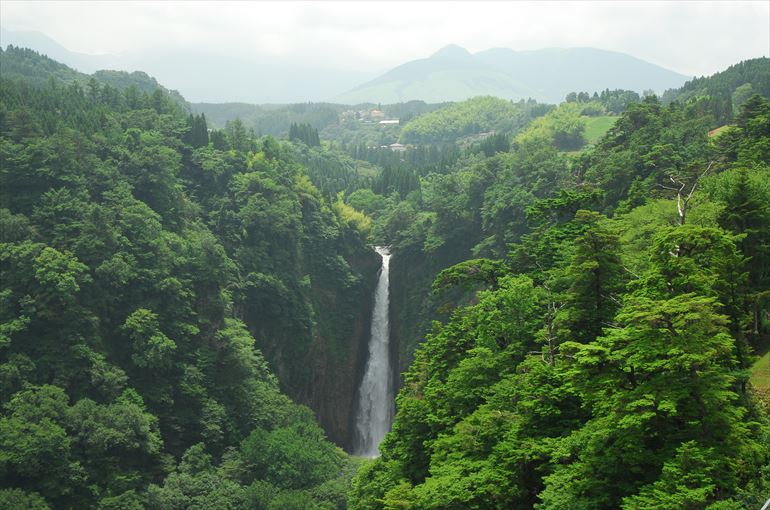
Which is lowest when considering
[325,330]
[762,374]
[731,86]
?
[325,330]

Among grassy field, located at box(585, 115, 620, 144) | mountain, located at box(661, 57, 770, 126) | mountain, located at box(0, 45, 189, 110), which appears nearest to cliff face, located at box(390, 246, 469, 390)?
mountain, located at box(661, 57, 770, 126)

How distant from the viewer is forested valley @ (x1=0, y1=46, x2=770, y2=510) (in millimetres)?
18203

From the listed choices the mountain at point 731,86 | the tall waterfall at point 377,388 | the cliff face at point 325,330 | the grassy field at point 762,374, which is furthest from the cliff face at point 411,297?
the grassy field at point 762,374

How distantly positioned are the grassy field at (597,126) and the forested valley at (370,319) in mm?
17046

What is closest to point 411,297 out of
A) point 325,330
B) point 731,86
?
point 325,330

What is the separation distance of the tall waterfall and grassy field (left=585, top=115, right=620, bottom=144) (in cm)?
4418

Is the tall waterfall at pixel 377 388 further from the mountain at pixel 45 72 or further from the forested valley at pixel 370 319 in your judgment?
the mountain at pixel 45 72

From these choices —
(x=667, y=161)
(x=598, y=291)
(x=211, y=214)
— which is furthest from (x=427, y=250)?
(x=598, y=291)

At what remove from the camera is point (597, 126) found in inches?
4205

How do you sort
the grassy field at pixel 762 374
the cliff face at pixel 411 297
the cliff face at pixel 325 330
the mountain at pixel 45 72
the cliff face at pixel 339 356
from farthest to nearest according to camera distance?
the mountain at pixel 45 72 → the cliff face at pixel 411 297 → the cliff face at pixel 339 356 → the cliff face at pixel 325 330 → the grassy field at pixel 762 374

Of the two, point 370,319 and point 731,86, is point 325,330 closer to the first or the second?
point 370,319

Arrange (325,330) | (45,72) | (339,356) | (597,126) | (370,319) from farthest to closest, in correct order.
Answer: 1. (597,126)
2. (45,72)
3. (370,319)
4. (339,356)
5. (325,330)

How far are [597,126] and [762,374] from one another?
86985 millimetres

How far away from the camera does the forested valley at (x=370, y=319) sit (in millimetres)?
18203
